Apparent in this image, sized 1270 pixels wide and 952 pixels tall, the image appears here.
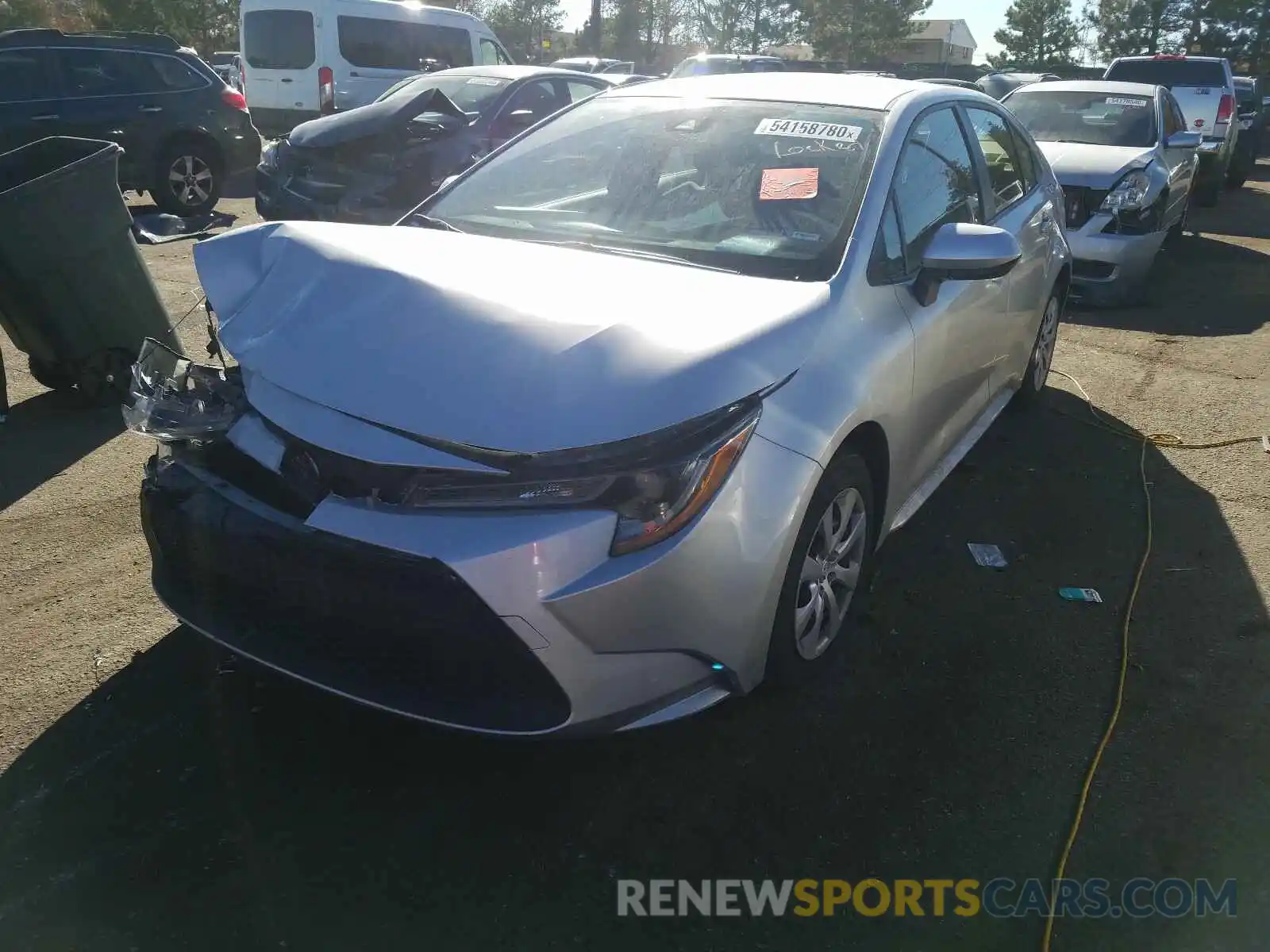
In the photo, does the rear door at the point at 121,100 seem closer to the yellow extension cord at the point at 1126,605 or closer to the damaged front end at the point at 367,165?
the damaged front end at the point at 367,165

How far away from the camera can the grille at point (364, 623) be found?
7.22 ft

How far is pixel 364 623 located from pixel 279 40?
1504 cm

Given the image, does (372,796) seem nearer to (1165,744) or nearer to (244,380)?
(244,380)

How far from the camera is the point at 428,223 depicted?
3.58m

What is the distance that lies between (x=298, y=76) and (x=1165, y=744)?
15096 mm

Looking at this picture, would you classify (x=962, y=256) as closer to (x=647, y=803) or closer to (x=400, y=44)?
(x=647, y=803)

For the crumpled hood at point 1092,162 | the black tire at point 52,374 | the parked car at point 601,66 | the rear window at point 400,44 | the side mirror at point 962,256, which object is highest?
the rear window at point 400,44

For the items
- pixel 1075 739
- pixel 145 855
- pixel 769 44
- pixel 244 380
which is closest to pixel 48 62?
pixel 244 380

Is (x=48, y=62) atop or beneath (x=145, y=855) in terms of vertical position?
atop

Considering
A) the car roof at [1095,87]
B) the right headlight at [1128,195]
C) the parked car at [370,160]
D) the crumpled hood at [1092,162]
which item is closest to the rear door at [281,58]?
the parked car at [370,160]

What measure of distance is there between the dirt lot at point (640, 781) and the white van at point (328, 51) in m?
12.5

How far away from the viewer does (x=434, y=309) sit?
8.43ft

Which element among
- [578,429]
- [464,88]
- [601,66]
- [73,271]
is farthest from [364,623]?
[601,66]

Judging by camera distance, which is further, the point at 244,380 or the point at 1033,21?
the point at 1033,21
